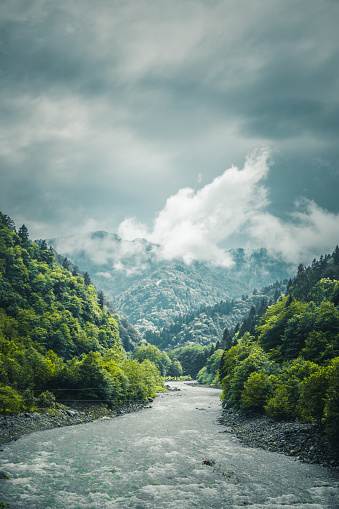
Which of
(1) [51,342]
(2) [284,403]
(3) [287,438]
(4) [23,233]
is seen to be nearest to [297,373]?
(2) [284,403]

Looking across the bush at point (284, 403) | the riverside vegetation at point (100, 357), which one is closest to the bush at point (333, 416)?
the riverside vegetation at point (100, 357)

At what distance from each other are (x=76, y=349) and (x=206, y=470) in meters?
109

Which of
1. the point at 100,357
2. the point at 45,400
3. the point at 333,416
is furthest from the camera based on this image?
the point at 100,357

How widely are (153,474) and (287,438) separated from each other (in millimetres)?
24568

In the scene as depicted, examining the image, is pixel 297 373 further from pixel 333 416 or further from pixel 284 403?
pixel 333 416

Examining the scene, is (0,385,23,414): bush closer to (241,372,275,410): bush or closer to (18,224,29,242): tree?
(241,372,275,410): bush

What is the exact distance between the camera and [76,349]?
439 feet

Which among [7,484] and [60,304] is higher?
[60,304]

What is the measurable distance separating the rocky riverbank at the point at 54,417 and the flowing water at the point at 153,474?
2961 millimetres

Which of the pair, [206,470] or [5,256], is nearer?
[206,470]

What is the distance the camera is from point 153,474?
3419 cm

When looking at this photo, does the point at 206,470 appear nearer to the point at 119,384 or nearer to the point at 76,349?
the point at 119,384

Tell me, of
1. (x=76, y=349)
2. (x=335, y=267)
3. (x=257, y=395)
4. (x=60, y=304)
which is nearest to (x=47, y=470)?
(x=257, y=395)

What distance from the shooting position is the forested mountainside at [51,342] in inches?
2896
